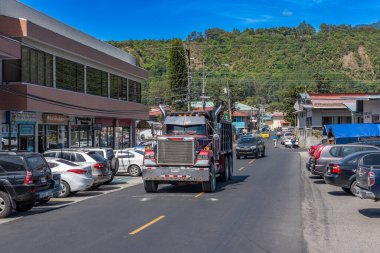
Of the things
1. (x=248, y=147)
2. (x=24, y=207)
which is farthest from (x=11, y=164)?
(x=248, y=147)

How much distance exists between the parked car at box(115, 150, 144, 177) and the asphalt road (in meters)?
8.22

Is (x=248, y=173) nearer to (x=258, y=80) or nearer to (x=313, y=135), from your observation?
(x=313, y=135)

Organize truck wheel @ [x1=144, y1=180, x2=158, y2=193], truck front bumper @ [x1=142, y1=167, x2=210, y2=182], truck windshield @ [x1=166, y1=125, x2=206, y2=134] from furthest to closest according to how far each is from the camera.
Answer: truck windshield @ [x1=166, y1=125, x2=206, y2=134]
truck wheel @ [x1=144, y1=180, x2=158, y2=193]
truck front bumper @ [x1=142, y1=167, x2=210, y2=182]

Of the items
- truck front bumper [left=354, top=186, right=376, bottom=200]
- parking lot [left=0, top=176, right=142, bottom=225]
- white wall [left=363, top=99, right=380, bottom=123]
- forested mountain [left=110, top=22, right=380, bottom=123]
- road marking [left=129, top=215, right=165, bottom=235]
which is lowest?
parking lot [left=0, top=176, right=142, bottom=225]

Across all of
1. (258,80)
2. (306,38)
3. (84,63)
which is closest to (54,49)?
(84,63)

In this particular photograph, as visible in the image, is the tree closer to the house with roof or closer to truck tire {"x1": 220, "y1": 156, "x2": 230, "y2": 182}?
the house with roof

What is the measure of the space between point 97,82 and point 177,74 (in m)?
29.6

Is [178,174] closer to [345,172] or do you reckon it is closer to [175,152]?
[175,152]

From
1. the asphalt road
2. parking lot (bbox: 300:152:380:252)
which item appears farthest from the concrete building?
parking lot (bbox: 300:152:380:252)

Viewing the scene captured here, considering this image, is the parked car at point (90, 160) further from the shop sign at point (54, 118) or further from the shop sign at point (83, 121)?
the shop sign at point (83, 121)

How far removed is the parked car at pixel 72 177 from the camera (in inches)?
723

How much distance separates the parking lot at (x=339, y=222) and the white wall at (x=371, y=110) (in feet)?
86.0

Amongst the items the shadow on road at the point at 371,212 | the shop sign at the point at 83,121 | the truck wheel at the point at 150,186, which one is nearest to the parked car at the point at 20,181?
the truck wheel at the point at 150,186

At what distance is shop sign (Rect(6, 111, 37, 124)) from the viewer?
27.7 metres
